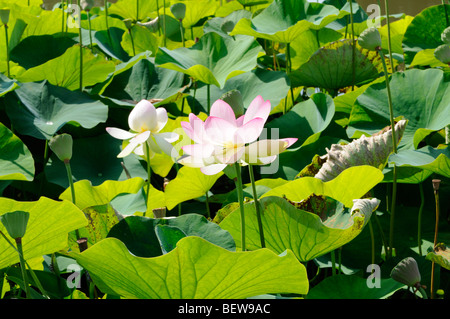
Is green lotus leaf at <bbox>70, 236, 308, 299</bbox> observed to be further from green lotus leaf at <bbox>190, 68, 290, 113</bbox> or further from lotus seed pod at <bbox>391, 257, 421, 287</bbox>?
green lotus leaf at <bbox>190, 68, 290, 113</bbox>

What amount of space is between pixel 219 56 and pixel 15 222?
94 centimetres

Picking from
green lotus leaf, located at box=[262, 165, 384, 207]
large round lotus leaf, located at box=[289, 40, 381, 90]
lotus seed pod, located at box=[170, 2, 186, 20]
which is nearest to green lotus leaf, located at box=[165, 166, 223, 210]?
green lotus leaf, located at box=[262, 165, 384, 207]

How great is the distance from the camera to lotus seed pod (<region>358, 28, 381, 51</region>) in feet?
3.13

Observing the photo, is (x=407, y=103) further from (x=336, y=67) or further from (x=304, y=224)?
(x=304, y=224)

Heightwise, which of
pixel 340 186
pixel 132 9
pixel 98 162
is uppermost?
Result: pixel 132 9

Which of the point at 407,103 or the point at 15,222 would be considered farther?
the point at 407,103

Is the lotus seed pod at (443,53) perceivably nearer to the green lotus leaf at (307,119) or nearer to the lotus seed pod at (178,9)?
the green lotus leaf at (307,119)

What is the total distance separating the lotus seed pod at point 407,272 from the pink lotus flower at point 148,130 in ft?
1.15

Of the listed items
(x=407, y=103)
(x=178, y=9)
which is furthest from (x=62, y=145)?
(x=178, y=9)

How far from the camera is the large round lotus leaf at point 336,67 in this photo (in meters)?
1.33

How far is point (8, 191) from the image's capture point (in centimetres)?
121

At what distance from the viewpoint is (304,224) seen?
700 mm
